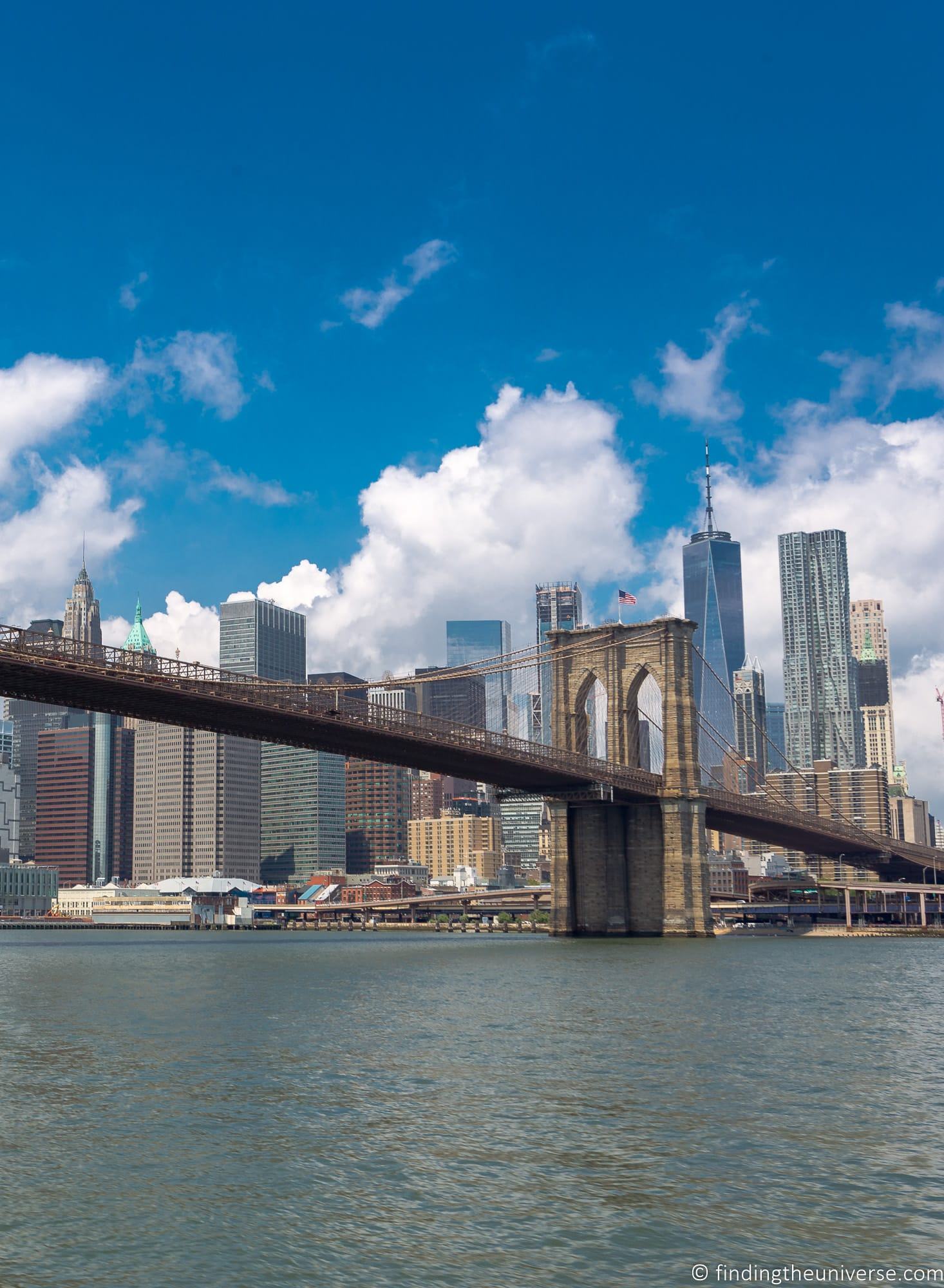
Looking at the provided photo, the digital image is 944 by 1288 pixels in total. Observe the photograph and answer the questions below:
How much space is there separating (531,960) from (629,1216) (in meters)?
48.9

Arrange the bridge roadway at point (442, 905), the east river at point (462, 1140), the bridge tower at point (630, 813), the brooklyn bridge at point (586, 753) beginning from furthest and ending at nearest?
1. the bridge roadway at point (442, 905)
2. the bridge tower at point (630, 813)
3. the brooklyn bridge at point (586, 753)
4. the east river at point (462, 1140)

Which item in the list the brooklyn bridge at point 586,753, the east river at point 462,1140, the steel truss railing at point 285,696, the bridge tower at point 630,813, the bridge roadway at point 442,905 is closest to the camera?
the east river at point 462,1140

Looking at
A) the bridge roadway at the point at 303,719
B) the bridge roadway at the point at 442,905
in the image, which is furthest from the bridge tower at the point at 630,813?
the bridge roadway at the point at 442,905

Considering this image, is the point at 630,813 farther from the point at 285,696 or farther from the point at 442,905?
the point at 442,905

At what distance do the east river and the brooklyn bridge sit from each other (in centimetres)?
2217

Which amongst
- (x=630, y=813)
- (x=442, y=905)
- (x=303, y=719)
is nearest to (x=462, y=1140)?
(x=303, y=719)

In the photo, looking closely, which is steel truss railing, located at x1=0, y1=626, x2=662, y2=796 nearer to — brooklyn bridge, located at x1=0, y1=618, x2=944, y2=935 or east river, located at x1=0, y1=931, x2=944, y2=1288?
brooklyn bridge, located at x1=0, y1=618, x2=944, y2=935

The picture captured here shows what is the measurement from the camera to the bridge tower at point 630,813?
8550 cm

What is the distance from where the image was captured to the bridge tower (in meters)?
85.5

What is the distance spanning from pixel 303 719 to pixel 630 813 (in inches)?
1224

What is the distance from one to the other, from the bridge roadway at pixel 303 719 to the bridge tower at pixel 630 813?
8.14 feet

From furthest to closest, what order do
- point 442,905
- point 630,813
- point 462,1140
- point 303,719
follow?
point 442,905 → point 630,813 → point 303,719 → point 462,1140

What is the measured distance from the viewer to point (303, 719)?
6412 cm

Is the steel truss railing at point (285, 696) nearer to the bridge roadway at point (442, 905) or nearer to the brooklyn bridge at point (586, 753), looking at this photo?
the brooklyn bridge at point (586, 753)
